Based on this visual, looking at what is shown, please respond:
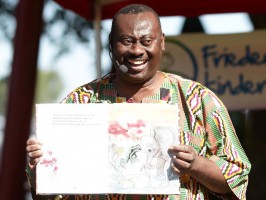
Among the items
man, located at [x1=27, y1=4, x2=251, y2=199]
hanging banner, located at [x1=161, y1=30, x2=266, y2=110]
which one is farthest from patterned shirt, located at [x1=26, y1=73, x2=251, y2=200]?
hanging banner, located at [x1=161, y1=30, x2=266, y2=110]

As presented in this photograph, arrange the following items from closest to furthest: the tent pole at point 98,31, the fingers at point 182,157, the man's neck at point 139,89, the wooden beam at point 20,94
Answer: the fingers at point 182,157 < the man's neck at point 139,89 < the tent pole at point 98,31 < the wooden beam at point 20,94

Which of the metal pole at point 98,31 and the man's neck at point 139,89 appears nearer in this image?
the man's neck at point 139,89

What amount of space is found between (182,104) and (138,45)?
0.28 meters

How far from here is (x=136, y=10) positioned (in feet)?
9.14

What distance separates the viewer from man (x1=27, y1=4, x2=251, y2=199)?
2682mm

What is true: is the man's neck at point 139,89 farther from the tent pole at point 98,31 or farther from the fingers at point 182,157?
the tent pole at point 98,31

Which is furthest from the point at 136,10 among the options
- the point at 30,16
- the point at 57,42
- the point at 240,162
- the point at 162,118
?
the point at 57,42

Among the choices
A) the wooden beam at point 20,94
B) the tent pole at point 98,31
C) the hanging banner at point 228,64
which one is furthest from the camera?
the wooden beam at point 20,94

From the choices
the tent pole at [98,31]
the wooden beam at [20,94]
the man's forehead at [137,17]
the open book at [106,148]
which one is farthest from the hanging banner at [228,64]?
the open book at [106,148]

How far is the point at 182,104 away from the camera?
280 centimetres

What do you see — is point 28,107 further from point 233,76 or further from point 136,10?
point 136,10

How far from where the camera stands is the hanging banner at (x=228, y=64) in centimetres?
516

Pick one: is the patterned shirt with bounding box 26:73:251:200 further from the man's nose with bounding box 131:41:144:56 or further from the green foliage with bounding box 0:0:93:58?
the green foliage with bounding box 0:0:93:58

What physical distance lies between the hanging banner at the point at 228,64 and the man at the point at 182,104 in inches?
93.9
